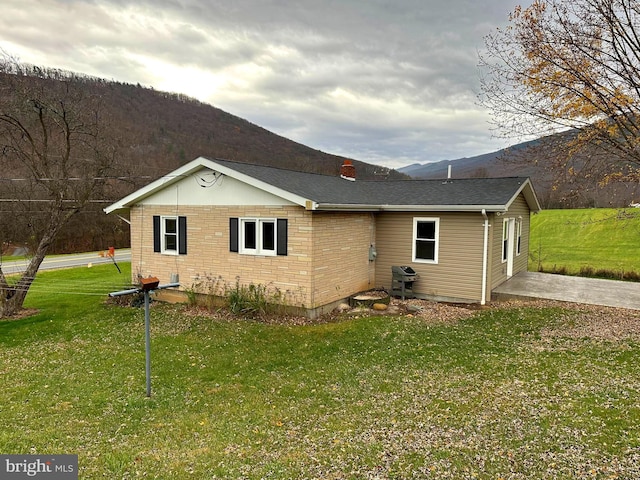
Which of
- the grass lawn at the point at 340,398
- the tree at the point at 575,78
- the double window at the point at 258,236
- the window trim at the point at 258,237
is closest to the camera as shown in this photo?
the grass lawn at the point at 340,398

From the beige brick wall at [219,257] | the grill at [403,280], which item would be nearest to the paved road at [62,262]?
the beige brick wall at [219,257]

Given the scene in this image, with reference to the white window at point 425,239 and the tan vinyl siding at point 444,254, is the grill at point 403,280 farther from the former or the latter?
the white window at point 425,239

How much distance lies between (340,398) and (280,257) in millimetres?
5217

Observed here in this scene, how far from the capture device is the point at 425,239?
11938 millimetres

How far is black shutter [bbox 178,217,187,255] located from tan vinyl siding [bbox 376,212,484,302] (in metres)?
5.98

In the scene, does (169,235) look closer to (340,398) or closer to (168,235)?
(168,235)

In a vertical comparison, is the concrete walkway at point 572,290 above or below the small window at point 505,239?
below

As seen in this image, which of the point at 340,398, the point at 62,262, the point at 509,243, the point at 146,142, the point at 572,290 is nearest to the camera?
the point at 340,398

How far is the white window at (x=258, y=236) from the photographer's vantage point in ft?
34.5

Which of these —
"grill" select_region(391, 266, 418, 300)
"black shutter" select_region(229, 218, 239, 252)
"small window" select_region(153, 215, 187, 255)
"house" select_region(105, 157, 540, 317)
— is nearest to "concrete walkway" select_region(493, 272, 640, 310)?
"house" select_region(105, 157, 540, 317)

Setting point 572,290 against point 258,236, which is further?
point 572,290

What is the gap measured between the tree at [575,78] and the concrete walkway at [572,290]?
3813 mm

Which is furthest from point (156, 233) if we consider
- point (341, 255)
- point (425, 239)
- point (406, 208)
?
point (425, 239)

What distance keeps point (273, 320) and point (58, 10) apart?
12450 millimetres
